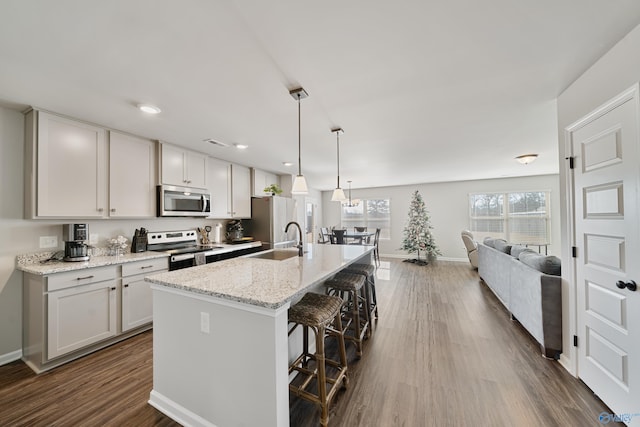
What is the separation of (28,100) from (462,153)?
17.8 feet

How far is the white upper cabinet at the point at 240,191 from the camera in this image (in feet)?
14.4

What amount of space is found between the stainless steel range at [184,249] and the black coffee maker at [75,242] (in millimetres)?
720

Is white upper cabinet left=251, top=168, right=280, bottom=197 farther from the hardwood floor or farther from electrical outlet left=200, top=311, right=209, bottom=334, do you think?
electrical outlet left=200, top=311, right=209, bottom=334

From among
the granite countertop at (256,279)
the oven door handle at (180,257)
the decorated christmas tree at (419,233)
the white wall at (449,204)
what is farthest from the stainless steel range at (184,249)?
the white wall at (449,204)

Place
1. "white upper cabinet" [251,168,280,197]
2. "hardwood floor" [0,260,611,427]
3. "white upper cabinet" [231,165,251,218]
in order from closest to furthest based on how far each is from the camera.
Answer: "hardwood floor" [0,260,611,427]
"white upper cabinet" [231,165,251,218]
"white upper cabinet" [251,168,280,197]

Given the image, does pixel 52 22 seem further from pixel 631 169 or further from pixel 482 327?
pixel 482 327

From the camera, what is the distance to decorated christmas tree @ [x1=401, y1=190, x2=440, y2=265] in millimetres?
6738

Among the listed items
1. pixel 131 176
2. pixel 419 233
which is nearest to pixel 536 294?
pixel 419 233

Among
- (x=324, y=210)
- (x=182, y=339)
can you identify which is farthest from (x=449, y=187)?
(x=182, y=339)

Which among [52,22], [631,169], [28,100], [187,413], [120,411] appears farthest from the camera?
[28,100]

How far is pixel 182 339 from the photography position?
1535mm

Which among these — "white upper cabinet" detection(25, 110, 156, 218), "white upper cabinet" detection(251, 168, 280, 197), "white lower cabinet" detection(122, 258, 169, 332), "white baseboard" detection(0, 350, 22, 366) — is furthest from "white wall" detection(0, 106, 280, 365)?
"white upper cabinet" detection(251, 168, 280, 197)

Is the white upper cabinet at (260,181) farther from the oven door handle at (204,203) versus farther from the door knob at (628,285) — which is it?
the door knob at (628,285)

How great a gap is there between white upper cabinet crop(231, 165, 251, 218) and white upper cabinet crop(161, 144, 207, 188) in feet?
Answer: 2.18
